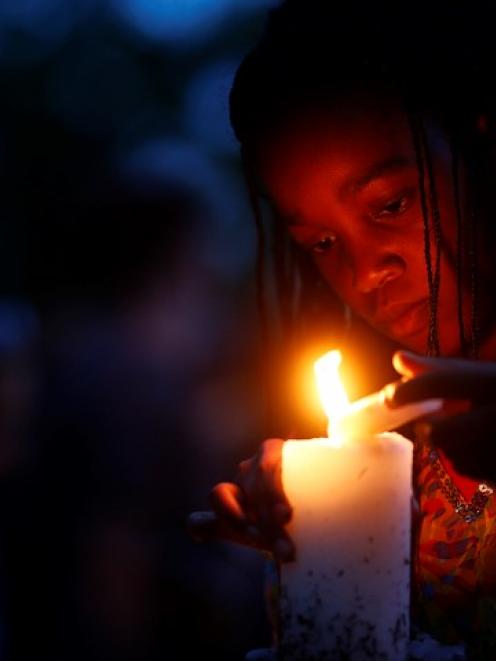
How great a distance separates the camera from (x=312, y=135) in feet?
6.56

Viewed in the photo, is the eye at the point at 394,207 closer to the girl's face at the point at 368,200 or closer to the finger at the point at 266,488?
the girl's face at the point at 368,200

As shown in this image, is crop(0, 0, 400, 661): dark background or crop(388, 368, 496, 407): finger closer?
crop(388, 368, 496, 407): finger

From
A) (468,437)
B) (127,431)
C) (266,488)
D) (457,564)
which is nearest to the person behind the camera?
(468,437)

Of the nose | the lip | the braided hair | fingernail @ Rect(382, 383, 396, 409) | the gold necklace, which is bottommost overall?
the gold necklace

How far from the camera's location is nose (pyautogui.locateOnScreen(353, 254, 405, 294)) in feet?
6.74

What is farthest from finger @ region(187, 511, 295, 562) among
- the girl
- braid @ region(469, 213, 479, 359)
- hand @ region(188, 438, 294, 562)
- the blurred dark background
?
the blurred dark background

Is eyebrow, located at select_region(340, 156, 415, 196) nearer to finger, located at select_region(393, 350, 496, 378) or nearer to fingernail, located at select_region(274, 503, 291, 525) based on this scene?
finger, located at select_region(393, 350, 496, 378)

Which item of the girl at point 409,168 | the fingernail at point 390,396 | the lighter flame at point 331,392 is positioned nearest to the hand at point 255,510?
the lighter flame at point 331,392

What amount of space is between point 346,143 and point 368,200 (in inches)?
4.9

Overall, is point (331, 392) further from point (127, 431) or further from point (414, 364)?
point (127, 431)

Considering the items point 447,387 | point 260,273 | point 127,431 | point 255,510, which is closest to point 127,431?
point 127,431

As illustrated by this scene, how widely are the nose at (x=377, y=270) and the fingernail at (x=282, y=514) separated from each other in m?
0.76

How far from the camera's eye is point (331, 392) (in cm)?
158

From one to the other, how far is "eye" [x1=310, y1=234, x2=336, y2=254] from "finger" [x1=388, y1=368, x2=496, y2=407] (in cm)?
78
